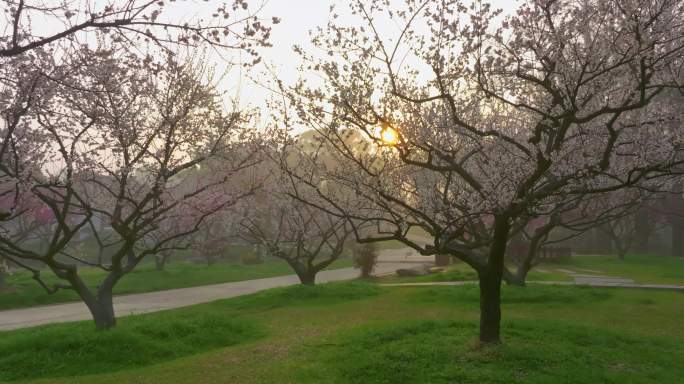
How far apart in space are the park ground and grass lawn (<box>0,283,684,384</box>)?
27mm

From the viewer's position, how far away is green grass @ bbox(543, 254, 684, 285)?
3020cm

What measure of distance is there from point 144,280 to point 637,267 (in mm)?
30182

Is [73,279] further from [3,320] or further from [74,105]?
[3,320]

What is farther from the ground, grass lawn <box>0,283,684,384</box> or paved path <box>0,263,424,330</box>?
paved path <box>0,263,424,330</box>

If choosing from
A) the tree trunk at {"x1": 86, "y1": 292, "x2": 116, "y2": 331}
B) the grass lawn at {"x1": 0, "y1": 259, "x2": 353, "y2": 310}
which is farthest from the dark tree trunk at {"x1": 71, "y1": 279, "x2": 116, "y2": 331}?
the grass lawn at {"x1": 0, "y1": 259, "x2": 353, "y2": 310}

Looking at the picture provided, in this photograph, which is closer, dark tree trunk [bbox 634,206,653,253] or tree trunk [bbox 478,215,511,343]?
tree trunk [bbox 478,215,511,343]

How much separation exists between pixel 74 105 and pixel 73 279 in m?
4.23

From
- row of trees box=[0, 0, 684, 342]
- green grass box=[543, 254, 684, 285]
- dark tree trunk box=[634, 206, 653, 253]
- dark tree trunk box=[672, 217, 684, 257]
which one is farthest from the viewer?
dark tree trunk box=[672, 217, 684, 257]

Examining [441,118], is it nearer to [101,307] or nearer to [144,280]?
[101,307]

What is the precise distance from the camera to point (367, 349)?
39.1ft

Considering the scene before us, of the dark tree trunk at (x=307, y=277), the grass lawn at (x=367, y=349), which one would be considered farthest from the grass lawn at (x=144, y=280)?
the grass lawn at (x=367, y=349)

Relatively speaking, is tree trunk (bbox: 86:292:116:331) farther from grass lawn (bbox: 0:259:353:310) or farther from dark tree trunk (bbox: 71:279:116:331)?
grass lawn (bbox: 0:259:353:310)

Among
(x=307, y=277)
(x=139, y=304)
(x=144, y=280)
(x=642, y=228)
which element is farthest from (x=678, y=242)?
(x=139, y=304)

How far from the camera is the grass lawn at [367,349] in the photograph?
1023cm
